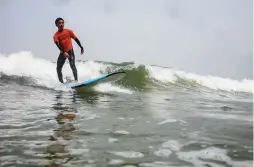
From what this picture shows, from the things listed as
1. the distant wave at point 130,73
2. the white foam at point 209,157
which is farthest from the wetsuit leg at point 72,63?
the white foam at point 209,157

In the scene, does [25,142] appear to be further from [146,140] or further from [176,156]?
[176,156]

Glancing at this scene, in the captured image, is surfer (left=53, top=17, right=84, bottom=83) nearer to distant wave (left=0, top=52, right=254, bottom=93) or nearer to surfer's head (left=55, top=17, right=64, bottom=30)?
surfer's head (left=55, top=17, right=64, bottom=30)

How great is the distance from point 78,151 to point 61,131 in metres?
0.96

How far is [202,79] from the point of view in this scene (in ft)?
60.8

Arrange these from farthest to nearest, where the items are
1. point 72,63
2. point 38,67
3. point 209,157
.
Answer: point 38,67 → point 72,63 → point 209,157

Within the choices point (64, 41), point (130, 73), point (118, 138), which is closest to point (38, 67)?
point (130, 73)

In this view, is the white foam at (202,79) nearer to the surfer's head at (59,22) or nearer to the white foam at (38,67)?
the white foam at (38,67)

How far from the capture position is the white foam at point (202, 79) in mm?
16859

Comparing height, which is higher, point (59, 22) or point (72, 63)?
point (59, 22)

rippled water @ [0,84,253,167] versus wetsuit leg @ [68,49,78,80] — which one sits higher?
wetsuit leg @ [68,49,78,80]

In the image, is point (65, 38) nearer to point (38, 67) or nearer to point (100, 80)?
point (100, 80)

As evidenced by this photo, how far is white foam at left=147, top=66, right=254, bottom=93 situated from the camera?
55.3 feet

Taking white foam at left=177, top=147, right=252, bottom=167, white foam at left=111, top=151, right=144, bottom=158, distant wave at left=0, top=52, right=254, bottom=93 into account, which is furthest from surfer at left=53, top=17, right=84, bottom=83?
white foam at left=177, top=147, right=252, bottom=167

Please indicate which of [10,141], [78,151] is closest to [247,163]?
[78,151]
